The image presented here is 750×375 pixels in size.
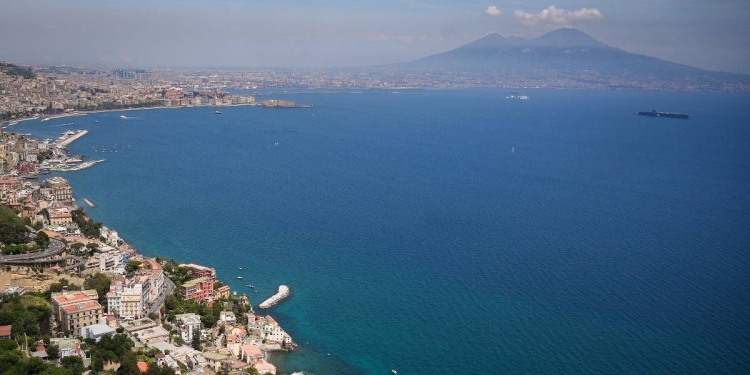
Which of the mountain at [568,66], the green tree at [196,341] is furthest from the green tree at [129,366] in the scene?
the mountain at [568,66]

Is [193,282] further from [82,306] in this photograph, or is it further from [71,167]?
[71,167]

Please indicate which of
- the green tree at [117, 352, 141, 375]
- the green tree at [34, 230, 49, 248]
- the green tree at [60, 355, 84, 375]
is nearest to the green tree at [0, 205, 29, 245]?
the green tree at [34, 230, 49, 248]

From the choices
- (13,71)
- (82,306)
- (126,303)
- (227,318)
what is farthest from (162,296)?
(13,71)

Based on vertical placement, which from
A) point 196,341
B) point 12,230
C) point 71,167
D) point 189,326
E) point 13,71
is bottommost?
point 196,341

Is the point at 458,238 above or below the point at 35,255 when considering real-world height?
below

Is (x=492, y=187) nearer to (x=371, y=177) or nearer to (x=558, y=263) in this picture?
(x=371, y=177)

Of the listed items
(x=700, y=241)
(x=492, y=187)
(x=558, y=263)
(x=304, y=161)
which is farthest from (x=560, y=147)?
(x=558, y=263)

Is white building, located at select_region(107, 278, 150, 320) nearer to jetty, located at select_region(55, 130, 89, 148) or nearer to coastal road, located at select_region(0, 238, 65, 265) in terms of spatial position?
coastal road, located at select_region(0, 238, 65, 265)
